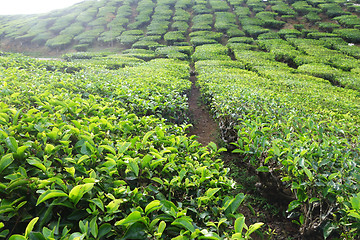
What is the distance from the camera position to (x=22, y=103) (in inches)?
103

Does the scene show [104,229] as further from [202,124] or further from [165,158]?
[202,124]

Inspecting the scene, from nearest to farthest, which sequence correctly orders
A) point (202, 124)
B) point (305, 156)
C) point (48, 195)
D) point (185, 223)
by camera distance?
point (48, 195)
point (185, 223)
point (305, 156)
point (202, 124)

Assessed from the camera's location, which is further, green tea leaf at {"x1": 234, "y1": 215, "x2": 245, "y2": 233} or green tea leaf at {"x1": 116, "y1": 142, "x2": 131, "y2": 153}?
green tea leaf at {"x1": 116, "y1": 142, "x2": 131, "y2": 153}

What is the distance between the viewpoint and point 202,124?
22.2 feet

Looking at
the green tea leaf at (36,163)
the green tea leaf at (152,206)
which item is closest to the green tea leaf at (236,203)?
the green tea leaf at (152,206)

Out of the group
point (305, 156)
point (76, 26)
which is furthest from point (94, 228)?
point (76, 26)

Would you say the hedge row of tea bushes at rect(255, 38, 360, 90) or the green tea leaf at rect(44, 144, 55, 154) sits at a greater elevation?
the green tea leaf at rect(44, 144, 55, 154)

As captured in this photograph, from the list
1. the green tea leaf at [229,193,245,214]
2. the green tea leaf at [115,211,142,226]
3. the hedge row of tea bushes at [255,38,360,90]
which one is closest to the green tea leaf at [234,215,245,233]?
the green tea leaf at [229,193,245,214]

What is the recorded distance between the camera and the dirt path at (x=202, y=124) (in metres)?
5.73

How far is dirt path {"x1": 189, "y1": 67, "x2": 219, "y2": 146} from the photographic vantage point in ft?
18.8

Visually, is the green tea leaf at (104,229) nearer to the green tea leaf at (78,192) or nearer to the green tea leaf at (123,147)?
the green tea leaf at (78,192)

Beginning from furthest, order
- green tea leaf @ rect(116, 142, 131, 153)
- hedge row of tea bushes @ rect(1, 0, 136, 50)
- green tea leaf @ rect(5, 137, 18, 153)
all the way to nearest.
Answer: hedge row of tea bushes @ rect(1, 0, 136, 50), green tea leaf @ rect(116, 142, 131, 153), green tea leaf @ rect(5, 137, 18, 153)

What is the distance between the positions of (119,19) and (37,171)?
3025 centimetres

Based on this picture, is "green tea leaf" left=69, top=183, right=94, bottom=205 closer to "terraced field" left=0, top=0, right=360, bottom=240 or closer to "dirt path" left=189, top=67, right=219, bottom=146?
"terraced field" left=0, top=0, right=360, bottom=240
